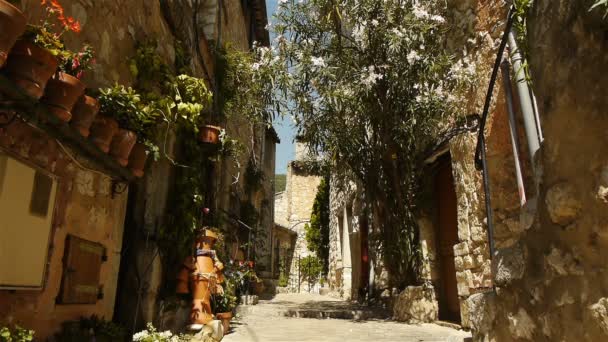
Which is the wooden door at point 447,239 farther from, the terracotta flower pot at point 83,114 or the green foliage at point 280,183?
the green foliage at point 280,183

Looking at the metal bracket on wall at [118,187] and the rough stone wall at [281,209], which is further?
the rough stone wall at [281,209]

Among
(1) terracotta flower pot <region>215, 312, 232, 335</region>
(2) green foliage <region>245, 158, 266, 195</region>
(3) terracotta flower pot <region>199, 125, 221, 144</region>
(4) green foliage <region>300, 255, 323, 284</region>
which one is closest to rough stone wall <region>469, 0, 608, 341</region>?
(1) terracotta flower pot <region>215, 312, 232, 335</region>

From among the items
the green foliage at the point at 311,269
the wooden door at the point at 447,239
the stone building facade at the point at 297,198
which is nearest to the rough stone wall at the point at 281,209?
the stone building facade at the point at 297,198

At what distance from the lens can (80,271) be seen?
2.82 metres

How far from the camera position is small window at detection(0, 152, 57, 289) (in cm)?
206

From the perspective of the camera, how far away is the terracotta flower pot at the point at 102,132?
2713 millimetres

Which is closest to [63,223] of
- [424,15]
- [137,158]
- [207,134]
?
[137,158]

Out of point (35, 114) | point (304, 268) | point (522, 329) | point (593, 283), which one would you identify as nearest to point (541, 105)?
point (593, 283)

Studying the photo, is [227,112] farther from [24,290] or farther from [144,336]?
[24,290]

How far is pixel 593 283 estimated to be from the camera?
1545mm

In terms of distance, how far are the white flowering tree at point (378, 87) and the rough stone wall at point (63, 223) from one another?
3.46 metres

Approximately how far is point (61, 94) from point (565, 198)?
226cm

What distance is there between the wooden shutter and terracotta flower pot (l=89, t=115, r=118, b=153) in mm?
570

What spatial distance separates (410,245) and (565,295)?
198 inches
